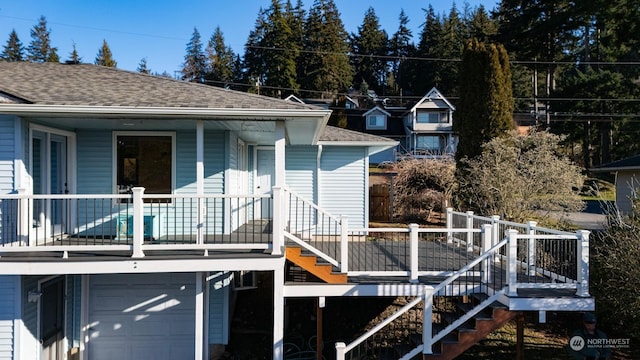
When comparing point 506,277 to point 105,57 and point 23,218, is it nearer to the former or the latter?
point 23,218

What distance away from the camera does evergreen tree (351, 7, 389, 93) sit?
68.1 metres

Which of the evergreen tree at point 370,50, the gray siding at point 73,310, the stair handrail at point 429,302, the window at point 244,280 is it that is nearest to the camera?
the stair handrail at point 429,302

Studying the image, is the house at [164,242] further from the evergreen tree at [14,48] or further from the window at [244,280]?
the evergreen tree at [14,48]

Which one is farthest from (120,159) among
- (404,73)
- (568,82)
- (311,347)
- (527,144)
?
(404,73)

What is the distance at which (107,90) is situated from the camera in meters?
8.48

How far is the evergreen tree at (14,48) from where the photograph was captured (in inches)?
2464

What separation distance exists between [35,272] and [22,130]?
245 centimetres

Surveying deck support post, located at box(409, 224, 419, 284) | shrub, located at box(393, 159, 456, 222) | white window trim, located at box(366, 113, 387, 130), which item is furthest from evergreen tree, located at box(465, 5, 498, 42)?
deck support post, located at box(409, 224, 419, 284)

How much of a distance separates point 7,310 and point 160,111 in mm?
4188

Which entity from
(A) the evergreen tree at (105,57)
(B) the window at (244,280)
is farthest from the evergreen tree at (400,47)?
(B) the window at (244,280)

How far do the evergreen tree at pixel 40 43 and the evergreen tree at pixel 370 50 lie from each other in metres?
44.8

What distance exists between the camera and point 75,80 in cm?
928

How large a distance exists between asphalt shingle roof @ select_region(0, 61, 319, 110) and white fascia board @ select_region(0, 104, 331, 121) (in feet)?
0.39

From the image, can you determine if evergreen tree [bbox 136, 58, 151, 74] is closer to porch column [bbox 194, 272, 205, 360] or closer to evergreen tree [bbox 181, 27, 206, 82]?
evergreen tree [bbox 181, 27, 206, 82]
